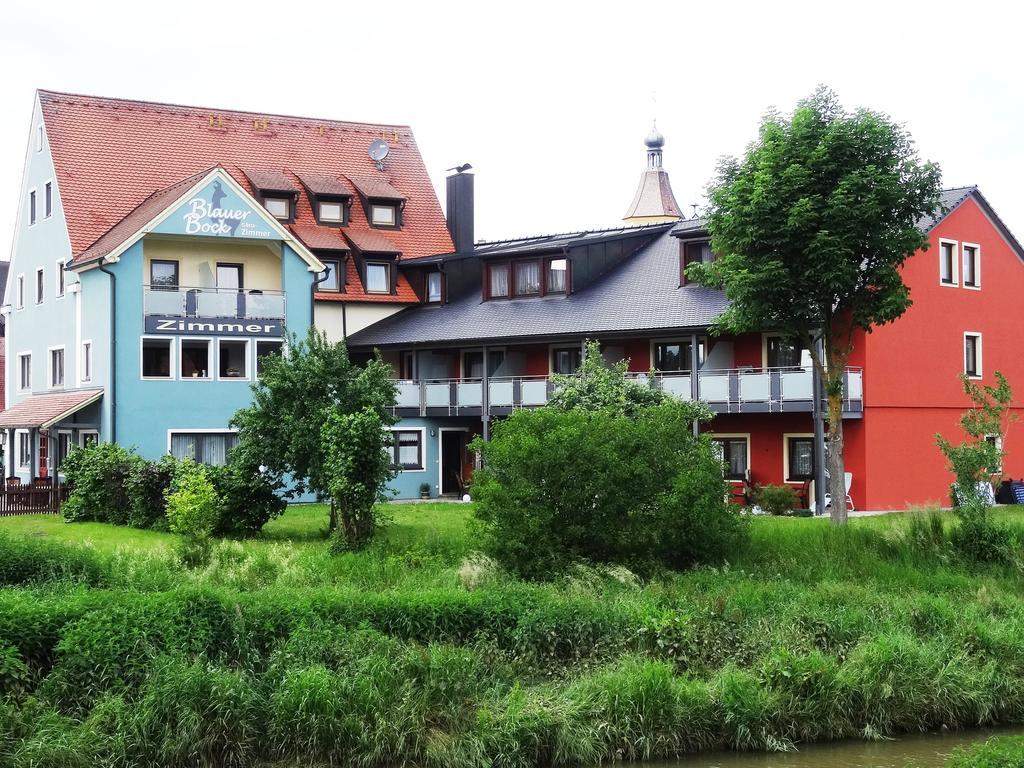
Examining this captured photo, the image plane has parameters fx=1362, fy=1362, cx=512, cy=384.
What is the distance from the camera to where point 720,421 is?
36.7m

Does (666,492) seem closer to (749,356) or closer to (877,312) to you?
(877,312)

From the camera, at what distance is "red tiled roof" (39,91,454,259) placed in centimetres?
4147

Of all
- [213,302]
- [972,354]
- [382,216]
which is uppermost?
[382,216]

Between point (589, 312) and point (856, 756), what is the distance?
23.4 m

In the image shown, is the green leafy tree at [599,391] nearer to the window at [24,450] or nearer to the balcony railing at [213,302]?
the balcony railing at [213,302]

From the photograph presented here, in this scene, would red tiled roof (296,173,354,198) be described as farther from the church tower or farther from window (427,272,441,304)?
the church tower

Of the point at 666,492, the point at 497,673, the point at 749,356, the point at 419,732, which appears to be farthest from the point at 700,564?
the point at 749,356

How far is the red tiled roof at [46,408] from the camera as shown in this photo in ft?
121

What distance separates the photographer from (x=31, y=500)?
1336 inches

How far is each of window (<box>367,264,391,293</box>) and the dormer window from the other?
8.02 feet

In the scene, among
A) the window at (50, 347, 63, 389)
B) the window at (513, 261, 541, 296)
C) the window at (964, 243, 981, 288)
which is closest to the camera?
the window at (964, 243, 981, 288)

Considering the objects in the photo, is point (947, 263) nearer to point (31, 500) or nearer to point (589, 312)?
point (589, 312)

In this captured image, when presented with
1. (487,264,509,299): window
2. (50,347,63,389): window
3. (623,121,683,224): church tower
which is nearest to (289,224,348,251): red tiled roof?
(487,264,509,299): window

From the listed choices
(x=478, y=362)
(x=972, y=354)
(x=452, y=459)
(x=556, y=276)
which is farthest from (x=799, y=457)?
(x=452, y=459)
